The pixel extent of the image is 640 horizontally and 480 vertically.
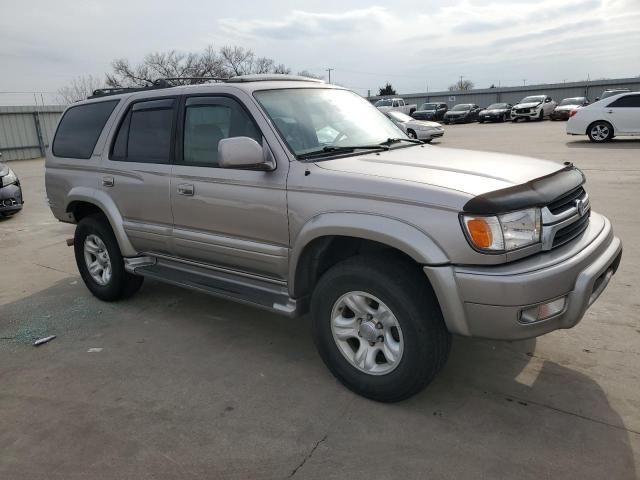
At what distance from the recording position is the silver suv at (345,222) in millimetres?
2613

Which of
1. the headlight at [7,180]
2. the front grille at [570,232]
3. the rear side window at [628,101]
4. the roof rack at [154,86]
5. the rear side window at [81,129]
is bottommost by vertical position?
the headlight at [7,180]

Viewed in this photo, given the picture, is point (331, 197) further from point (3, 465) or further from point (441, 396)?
point (3, 465)

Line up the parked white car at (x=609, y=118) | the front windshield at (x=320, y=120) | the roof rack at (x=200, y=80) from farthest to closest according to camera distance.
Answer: the parked white car at (x=609, y=118)
the roof rack at (x=200, y=80)
the front windshield at (x=320, y=120)

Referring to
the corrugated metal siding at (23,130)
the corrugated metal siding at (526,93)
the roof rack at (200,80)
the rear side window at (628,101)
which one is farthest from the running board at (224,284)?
the corrugated metal siding at (526,93)

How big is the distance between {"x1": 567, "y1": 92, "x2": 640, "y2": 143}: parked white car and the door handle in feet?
53.8

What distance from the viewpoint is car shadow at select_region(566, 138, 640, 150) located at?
609 inches

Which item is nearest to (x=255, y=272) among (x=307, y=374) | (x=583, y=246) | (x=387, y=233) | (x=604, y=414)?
(x=307, y=374)

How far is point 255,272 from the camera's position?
3.64 metres

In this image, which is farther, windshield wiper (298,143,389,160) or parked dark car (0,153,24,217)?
parked dark car (0,153,24,217)

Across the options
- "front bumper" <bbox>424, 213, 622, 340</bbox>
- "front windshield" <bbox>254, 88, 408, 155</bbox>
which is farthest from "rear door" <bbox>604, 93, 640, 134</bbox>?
"front bumper" <bbox>424, 213, 622, 340</bbox>

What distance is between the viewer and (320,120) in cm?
374

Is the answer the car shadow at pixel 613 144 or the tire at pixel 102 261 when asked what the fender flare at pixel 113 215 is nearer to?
the tire at pixel 102 261

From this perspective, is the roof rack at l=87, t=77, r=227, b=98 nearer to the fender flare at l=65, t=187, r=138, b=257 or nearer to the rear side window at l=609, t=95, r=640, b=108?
the fender flare at l=65, t=187, r=138, b=257

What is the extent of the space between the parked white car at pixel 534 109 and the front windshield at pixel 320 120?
→ 31191 millimetres
